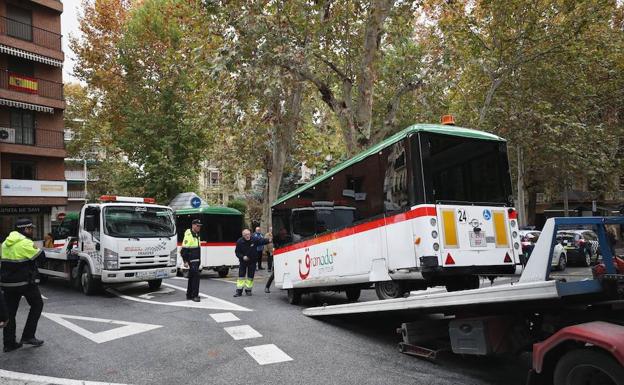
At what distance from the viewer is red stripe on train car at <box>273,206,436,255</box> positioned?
6973mm

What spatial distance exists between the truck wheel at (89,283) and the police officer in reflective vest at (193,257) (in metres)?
2.64

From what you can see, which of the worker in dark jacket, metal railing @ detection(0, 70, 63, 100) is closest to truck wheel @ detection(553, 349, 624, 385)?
the worker in dark jacket

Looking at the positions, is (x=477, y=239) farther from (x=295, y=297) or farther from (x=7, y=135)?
(x=7, y=135)

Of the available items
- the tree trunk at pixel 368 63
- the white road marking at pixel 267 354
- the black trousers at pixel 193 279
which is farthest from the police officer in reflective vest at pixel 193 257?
the tree trunk at pixel 368 63

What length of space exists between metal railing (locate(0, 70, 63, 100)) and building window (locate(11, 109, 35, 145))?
4.33ft

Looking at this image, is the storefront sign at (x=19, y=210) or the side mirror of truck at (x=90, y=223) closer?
the side mirror of truck at (x=90, y=223)

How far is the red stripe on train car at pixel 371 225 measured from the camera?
275 inches

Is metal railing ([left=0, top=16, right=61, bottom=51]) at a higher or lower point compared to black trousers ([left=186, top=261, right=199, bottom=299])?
higher

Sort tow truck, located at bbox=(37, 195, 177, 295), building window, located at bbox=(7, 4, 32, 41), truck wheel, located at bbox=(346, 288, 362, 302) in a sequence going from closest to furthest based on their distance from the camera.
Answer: truck wheel, located at bbox=(346, 288, 362, 302), tow truck, located at bbox=(37, 195, 177, 295), building window, located at bbox=(7, 4, 32, 41)

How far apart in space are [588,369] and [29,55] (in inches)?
1252

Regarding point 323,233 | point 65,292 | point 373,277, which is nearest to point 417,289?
point 373,277

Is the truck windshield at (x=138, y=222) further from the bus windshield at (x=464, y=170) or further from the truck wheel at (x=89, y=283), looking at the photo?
the bus windshield at (x=464, y=170)

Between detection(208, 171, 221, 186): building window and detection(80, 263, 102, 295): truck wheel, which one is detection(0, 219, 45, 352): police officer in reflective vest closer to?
detection(80, 263, 102, 295): truck wheel

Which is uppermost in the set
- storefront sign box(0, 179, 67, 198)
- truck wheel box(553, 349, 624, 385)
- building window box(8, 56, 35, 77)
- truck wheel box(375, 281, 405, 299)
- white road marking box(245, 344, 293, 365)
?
building window box(8, 56, 35, 77)
